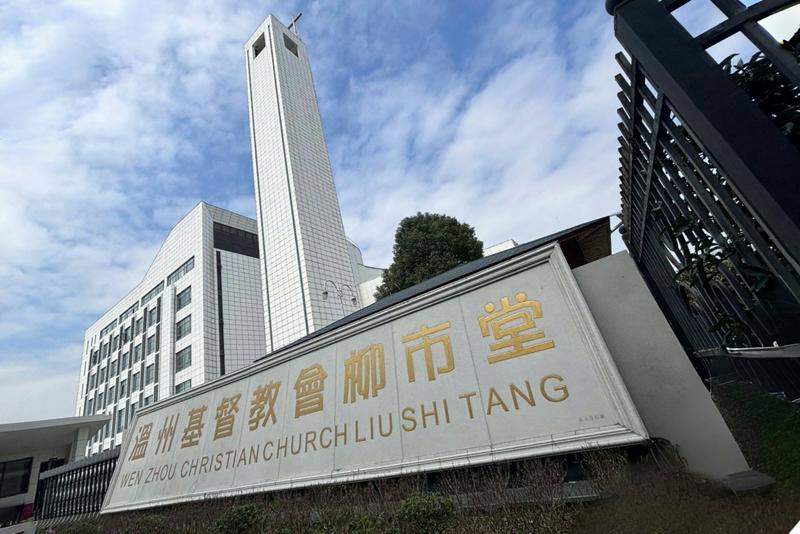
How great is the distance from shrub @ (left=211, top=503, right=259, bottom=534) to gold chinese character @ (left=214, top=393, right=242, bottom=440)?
12.1 ft

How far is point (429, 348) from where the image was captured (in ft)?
19.6

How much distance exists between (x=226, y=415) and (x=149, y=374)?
2804 cm

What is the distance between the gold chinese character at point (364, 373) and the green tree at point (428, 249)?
40.5 ft

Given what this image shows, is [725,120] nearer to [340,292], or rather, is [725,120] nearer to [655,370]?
[655,370]

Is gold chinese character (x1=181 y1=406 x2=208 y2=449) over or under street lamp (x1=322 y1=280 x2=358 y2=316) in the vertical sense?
under

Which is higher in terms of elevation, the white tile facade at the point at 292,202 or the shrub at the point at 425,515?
the white tile facade at the point at 292,202

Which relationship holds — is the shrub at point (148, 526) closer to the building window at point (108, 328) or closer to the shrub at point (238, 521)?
the shrub at point (238, 521)

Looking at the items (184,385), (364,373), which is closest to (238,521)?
(364,373)

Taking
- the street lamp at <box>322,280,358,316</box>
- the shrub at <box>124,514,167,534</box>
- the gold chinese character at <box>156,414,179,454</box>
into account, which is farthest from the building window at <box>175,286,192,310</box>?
the shrub at <box>124,514,167,534</box>

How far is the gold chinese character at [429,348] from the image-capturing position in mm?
5638

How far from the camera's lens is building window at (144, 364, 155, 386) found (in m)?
30.1

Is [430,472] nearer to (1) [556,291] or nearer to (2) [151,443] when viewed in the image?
(1) [556,291]

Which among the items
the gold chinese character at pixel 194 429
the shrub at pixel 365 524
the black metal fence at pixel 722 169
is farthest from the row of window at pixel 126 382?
the black metal fence at pixel 722 169

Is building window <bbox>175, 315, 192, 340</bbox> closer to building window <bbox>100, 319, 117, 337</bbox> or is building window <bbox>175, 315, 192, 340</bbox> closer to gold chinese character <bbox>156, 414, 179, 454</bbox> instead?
building window <bbox>100, 319, 117, 337</bbox>
